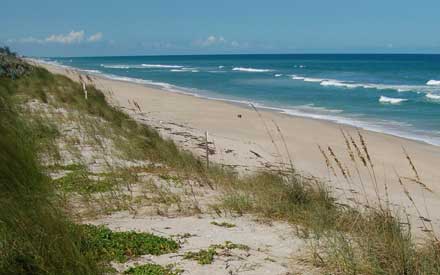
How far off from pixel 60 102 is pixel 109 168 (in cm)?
692

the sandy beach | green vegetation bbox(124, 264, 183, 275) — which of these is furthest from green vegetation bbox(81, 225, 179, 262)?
the sandy beach

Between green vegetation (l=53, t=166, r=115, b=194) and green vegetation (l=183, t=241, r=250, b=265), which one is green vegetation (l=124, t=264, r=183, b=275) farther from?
green vegetation (l=53, t=166, r=115, b=194)

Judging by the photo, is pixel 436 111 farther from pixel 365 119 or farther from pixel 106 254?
pixel 106 254

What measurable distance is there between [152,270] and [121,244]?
1.82 ft

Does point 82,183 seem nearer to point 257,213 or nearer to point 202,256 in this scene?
point 257,213

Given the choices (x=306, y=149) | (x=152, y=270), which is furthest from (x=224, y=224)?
(x=306, y=149)

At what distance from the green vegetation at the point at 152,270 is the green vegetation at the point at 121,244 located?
0.73 feet

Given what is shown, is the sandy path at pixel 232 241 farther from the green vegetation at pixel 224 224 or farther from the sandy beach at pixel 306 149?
the sandy beach at pixel 306 149

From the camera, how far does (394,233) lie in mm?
4266

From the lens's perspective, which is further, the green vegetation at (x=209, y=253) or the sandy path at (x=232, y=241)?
the green vegetation at (x=209, y=253)

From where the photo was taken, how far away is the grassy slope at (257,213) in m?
3.55

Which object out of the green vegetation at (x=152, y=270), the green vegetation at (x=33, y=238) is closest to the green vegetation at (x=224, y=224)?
the green vegetation at (x=152, y=270)

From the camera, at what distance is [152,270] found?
13.0 feet

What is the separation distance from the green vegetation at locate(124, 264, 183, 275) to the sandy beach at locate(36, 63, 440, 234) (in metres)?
3.01
